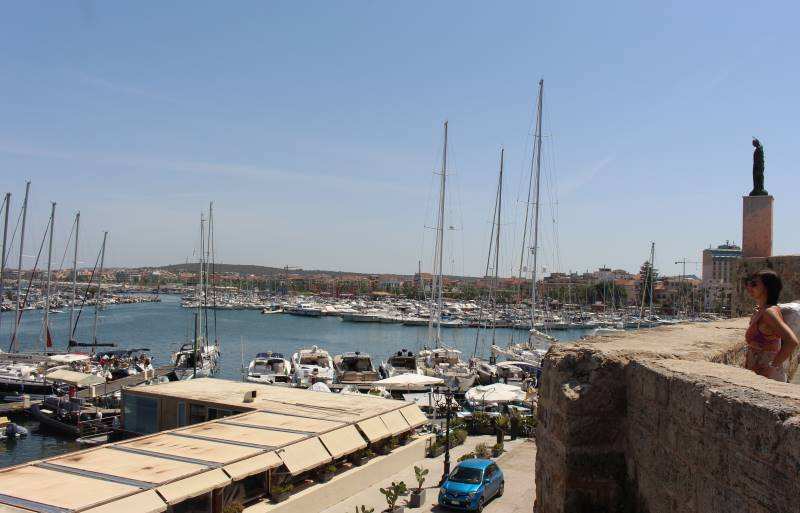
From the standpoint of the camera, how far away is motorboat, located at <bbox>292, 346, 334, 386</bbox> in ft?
103

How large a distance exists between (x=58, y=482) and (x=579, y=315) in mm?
95693

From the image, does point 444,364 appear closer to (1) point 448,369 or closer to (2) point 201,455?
(1) point 448,369

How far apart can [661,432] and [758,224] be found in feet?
30.1

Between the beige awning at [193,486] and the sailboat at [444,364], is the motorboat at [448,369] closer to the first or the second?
the sailboat at [444,364]

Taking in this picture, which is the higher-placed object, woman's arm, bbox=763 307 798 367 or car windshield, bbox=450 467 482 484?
woman's arm, bbox=763 307 798 367

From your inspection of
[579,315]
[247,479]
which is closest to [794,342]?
[247,479]

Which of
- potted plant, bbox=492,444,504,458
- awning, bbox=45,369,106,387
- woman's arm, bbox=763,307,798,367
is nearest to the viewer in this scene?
woman's arm, bbox=763,307,798,367

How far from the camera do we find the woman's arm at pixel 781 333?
436cm

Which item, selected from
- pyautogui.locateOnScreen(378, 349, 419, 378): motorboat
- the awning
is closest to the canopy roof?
Result: the awning

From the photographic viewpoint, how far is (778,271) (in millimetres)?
10719

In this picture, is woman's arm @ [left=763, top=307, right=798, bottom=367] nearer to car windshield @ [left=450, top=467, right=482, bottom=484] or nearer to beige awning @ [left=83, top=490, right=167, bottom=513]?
beige awning @ [left=83, top=490, right=167, bottom=513]

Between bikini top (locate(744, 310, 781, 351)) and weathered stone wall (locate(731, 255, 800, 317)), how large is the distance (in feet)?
18.7

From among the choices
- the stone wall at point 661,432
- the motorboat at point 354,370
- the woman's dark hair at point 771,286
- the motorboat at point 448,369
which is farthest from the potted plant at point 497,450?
the woman's dark hair at point 771,286

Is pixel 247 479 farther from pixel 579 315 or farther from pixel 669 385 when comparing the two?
pixel 579 315
